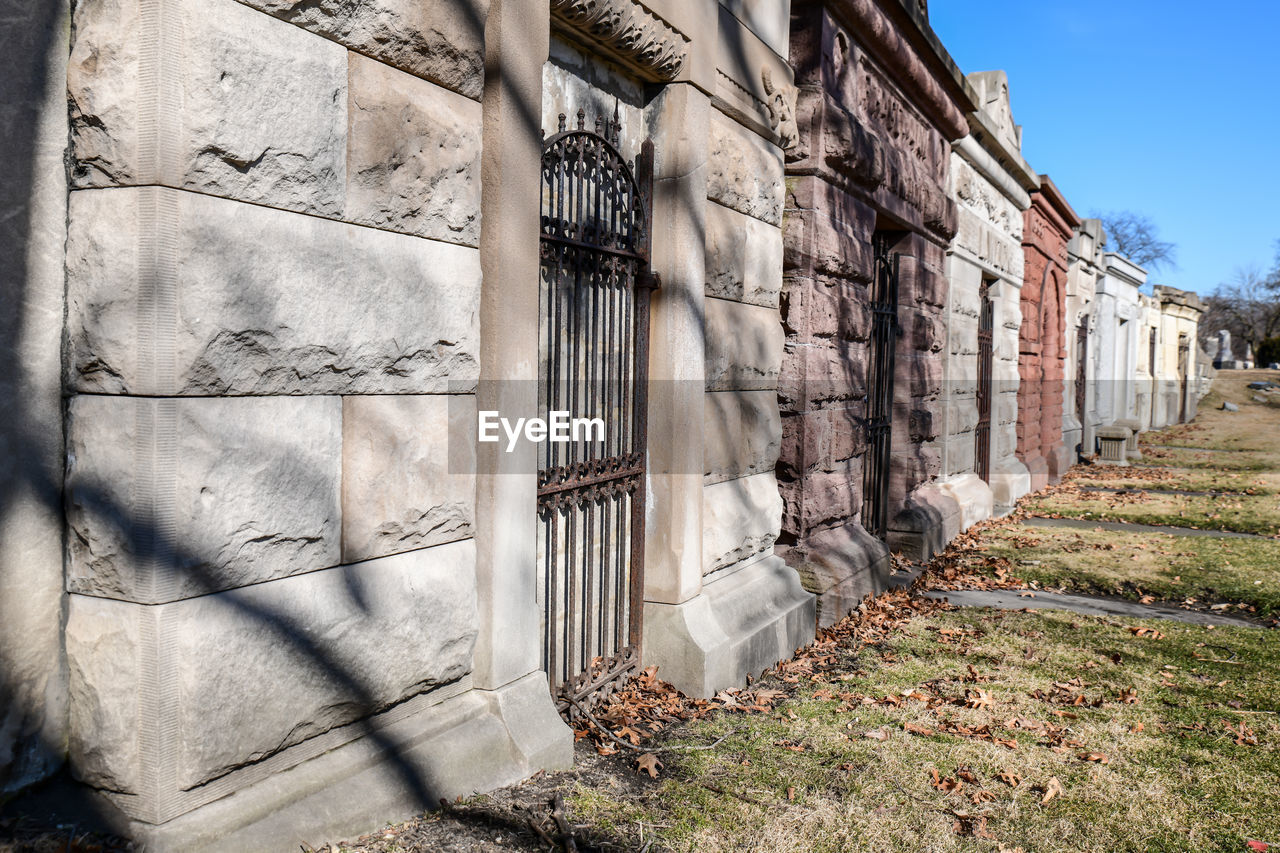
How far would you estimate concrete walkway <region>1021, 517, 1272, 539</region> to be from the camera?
→ 1058 cm

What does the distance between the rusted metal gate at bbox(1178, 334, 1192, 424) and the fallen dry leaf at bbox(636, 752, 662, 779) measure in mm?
35042

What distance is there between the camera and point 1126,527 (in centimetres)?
1114

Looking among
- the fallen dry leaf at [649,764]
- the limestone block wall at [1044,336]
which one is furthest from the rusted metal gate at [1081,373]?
the fallen dry leaf at [649,764]

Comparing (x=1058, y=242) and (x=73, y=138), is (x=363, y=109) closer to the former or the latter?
(x=73, y=138)

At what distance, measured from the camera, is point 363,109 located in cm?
268

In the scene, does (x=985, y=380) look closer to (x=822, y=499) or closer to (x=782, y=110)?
(x=822, y=499)

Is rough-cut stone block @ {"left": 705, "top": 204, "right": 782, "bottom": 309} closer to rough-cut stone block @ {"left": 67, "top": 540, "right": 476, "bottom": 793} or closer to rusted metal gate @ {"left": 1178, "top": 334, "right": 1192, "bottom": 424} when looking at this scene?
rough-cut stone block @ {"left": 67, "top": 540, "right": 476, "bottom": 793}

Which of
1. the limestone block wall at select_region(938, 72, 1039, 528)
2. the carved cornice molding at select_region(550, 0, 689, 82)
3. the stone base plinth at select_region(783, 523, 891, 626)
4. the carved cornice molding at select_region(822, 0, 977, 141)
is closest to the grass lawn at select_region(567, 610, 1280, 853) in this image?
the stone base plinth at select_region(783, 523, 891, 626)

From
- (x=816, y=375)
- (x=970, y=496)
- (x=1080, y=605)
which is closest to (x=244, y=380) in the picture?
(x=816, y=375)

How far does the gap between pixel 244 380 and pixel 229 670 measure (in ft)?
2.32

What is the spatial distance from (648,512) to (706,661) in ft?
2.48

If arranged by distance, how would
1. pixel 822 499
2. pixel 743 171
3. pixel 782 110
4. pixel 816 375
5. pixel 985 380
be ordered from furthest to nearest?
1. pixel 985 380
2. pixel 822 499
3. pixel 816 375
4. pixel 782 110
5. pixel 743 171

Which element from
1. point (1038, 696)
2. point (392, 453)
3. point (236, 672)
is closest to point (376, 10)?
point (392, 453)

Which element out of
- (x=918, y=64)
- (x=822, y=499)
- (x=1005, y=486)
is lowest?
(x=1005, y=486)
